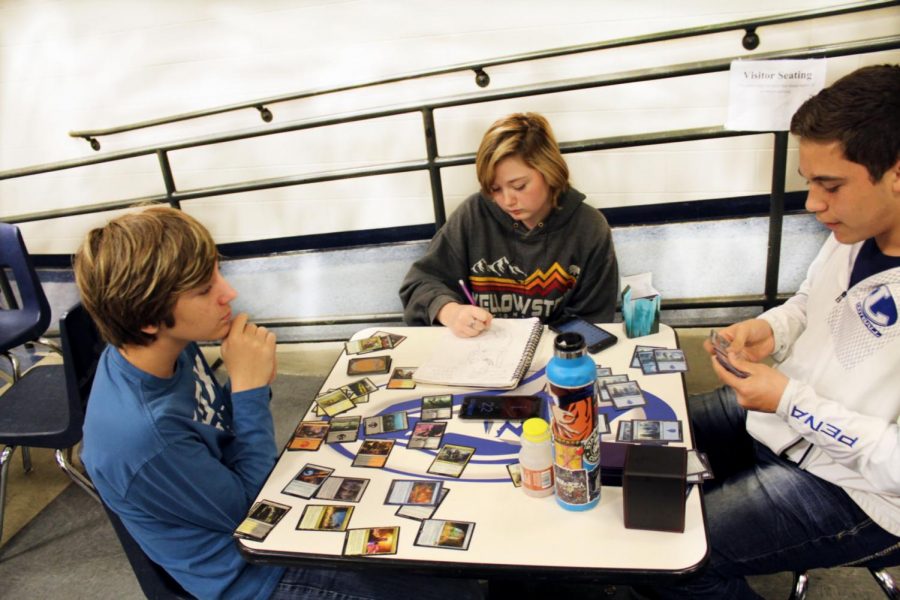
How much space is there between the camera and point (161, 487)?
1.11 metres

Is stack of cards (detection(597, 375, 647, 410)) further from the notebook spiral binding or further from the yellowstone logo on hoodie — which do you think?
the yellowstone logo on hoodie

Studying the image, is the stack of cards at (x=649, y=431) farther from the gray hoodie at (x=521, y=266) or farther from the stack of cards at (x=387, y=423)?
the gray hoodie at (x=521, y=266)

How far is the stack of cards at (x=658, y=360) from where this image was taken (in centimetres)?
138

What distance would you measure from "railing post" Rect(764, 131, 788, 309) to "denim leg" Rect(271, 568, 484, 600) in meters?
1.66

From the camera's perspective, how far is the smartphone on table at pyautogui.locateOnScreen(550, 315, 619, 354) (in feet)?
4.91

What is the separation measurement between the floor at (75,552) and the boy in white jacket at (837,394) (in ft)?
1.53

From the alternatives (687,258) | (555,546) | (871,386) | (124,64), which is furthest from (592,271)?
(124,64)

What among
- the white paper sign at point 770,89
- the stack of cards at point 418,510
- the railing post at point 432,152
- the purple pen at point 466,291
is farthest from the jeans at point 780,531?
the railing post at point 432,152

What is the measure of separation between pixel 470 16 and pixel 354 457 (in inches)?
112

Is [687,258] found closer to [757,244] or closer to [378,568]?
[757,244]

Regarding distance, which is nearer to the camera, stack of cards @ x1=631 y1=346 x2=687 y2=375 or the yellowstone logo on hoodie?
stack of cards @ x1=631 y1=346 x2=687 y2=375

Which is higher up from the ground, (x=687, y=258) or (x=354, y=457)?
(x=354, y=457)

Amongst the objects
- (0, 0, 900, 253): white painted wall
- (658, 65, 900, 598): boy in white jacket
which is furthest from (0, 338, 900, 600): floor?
(0, 0, 900, 253): white painted wall

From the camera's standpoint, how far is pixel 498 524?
3.42ft
